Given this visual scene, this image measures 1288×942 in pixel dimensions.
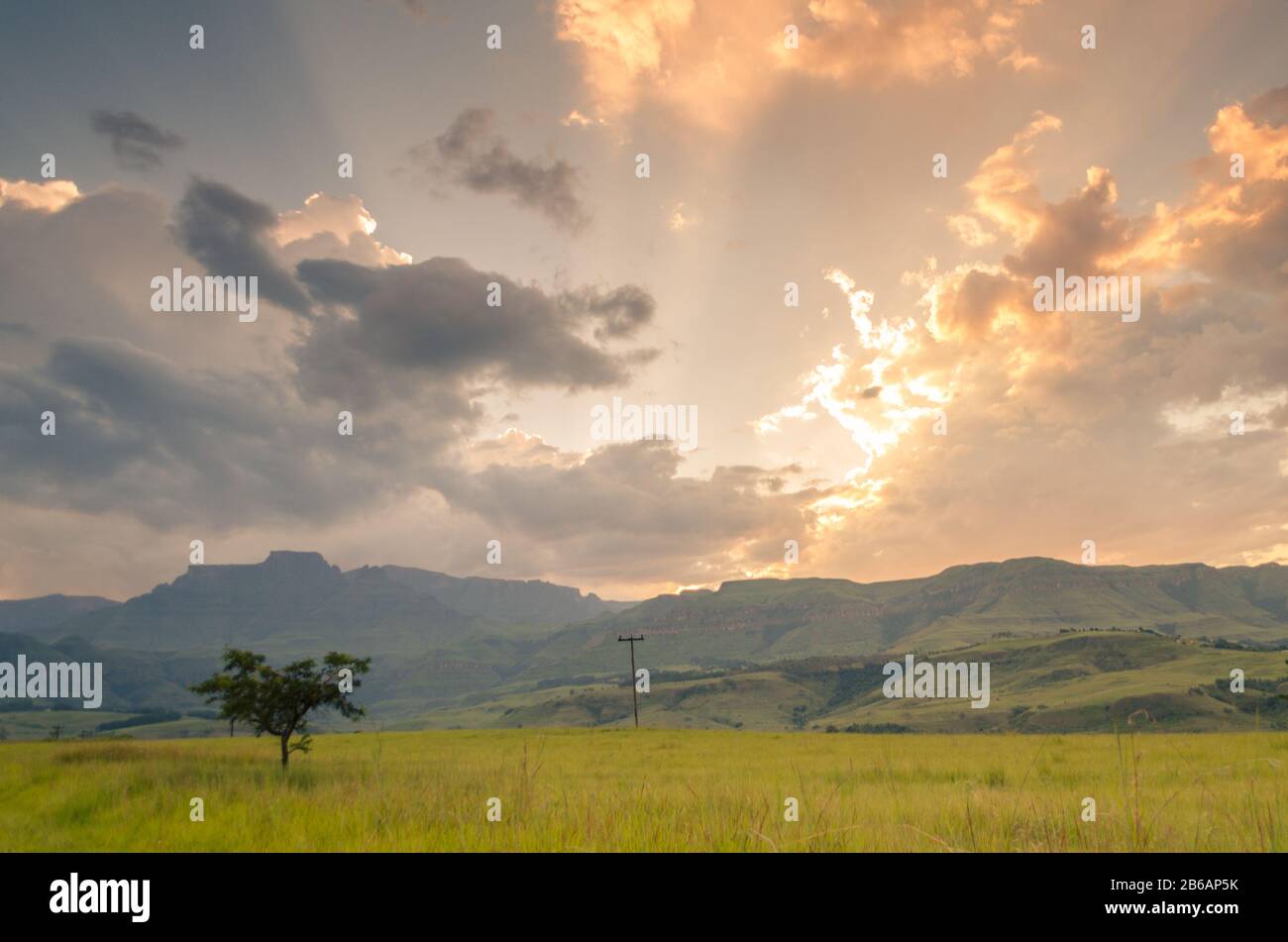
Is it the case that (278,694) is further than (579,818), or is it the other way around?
(278,694)

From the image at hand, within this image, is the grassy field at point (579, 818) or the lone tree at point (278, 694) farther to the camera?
the lone tree at point (278, 694)

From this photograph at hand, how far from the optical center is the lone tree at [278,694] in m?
42.6

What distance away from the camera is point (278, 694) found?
142 ft

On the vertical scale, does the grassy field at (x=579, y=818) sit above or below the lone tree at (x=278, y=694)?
above

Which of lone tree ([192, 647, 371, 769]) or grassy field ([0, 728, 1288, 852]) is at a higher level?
grassy field ([0, 728, 1288, 852])

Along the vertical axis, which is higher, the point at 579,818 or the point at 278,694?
the point at 579,818

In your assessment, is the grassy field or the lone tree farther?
the lone tree

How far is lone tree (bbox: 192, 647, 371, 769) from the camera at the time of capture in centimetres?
4256
